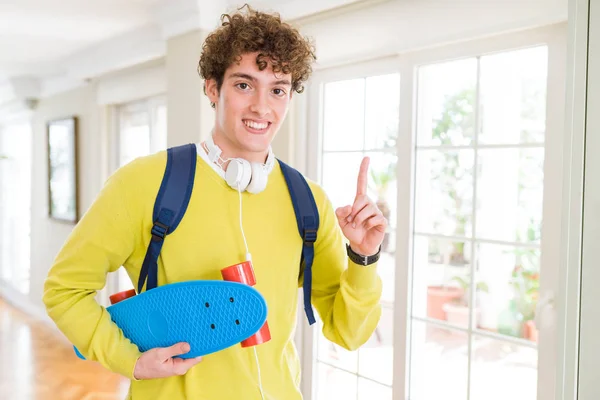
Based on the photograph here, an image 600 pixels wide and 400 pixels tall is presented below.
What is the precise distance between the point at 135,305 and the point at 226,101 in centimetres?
50

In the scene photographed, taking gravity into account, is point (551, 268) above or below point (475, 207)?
below

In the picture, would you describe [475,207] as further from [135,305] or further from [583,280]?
[135,305]

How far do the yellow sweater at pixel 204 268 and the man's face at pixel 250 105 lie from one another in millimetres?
103

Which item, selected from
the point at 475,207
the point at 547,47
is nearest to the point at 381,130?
the point at 475,207

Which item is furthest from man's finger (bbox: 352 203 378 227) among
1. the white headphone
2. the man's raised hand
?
the white headphone

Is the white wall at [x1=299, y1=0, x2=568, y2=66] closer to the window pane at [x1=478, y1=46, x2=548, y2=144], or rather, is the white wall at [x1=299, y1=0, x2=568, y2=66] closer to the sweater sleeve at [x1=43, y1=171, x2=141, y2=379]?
the window pane at [x1=478, y1=46, x2=548, y2=144]

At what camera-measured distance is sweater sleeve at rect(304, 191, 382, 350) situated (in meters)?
1.28

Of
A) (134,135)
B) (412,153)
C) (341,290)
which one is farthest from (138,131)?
(341,290)

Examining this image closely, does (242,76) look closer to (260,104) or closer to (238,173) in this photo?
(260,104)

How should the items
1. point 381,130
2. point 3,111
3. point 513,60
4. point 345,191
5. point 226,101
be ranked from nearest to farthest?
point 226,101
point 513,60
point 381,130
point 345,191
point 3,111

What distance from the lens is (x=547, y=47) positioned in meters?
2.02

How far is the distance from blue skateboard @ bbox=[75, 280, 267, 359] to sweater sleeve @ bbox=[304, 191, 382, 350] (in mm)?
259

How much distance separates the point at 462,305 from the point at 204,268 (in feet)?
5.04

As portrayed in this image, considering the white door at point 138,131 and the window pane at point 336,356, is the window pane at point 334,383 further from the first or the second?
the white door at point 138,131
